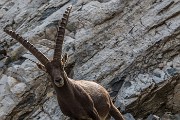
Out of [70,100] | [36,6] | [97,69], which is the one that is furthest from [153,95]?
[36,6]

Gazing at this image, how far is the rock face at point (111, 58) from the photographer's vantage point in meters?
16.7

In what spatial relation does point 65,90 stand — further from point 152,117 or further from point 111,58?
point 111,58

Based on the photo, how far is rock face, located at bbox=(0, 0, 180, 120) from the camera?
16.7 m

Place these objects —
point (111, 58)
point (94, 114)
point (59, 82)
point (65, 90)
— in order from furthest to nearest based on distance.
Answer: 1. point (111, 58)
2. point (94, 114)
3. point (65, 90)
4. point (59, 82)

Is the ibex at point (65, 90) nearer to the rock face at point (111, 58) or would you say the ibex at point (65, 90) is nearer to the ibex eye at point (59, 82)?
the ibex eye at point (59, 82)

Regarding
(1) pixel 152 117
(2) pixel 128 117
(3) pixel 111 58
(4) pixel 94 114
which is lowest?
(1) pixel 152 117

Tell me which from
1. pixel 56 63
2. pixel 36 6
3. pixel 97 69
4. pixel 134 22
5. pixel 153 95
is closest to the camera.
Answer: pixel 56 63

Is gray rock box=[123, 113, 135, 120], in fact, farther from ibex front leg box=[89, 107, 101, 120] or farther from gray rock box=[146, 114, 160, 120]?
ibex front leg box=[89, 107, 101, 120]

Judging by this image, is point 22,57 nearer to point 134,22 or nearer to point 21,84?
point 21,84

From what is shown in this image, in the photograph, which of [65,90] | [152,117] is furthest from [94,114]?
[152,117]

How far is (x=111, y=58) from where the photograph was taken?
17.9 m

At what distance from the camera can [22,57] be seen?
19.2m

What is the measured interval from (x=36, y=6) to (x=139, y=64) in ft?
25.8

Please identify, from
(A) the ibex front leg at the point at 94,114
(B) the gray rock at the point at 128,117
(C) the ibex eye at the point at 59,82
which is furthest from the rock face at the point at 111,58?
(C) the ibex eye at the point at 59,82
